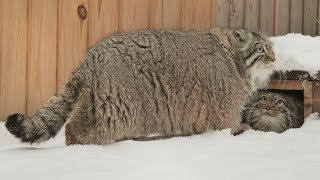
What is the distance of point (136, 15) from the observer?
4805mm

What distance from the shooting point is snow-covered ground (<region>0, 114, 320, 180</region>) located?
2.84 m

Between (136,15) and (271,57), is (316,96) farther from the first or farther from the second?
(136,15)

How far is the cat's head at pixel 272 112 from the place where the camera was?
478 cm

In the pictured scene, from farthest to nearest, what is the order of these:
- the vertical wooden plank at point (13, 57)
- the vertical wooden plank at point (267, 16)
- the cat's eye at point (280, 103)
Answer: the vertical wooden plank at point (267, 16) → the cat's eye at point (280, 103) → the vertical wooden plank at point (13, 57)

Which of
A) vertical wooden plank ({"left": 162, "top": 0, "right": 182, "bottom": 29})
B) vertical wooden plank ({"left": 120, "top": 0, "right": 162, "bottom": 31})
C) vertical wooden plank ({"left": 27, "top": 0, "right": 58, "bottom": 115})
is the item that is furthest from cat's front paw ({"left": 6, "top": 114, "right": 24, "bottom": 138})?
vertical wooden plank ({"left": 162, "top": 0, "right": 182, "bottom": 29})

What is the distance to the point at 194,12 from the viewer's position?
16.2 feet

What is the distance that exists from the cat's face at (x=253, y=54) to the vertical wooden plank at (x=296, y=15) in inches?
28.7

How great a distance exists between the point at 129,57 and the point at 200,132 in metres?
0.92

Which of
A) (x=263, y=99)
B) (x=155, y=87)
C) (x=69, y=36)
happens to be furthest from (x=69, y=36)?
(x=263, y=99)

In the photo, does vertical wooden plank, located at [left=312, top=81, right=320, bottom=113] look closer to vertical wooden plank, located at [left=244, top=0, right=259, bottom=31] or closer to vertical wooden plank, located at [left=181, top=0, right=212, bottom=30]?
vertical wooden plank, located at [left=244, top=0, right=259, bottom=31]

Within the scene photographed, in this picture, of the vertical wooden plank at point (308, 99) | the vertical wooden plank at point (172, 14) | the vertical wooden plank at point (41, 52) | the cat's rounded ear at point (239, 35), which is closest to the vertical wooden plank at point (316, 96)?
the vertical wooden plank at point (308, 99)

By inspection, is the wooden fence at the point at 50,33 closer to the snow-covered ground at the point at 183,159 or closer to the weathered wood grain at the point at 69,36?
the weathered wood grain at the point at 69,36

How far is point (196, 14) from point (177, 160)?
215 cm

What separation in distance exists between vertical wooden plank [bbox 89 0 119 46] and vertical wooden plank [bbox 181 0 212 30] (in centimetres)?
67
